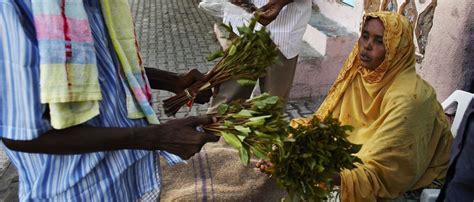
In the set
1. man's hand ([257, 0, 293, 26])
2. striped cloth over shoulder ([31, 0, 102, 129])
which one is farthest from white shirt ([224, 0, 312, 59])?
striped cloth over shoulder ([31, 0, 102, 129])

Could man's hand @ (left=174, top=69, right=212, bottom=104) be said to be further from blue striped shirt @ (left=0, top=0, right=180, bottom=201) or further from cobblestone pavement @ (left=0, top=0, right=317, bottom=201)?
cobblestone pavement @ (left=0, top=0, right=317, bottom=201)

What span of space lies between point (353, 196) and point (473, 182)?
2.26 feet

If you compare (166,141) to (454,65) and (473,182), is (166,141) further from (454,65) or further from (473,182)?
(454,65)

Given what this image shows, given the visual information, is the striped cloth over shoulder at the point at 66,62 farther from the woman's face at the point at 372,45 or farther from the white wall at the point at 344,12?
the white wall at the point at 344,12

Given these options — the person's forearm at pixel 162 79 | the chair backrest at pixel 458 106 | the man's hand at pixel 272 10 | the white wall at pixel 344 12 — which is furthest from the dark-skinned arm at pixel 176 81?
the white wall at pixel 344 12

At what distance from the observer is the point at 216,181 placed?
224 centimetres

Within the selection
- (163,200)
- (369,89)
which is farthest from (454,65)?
(163,200)

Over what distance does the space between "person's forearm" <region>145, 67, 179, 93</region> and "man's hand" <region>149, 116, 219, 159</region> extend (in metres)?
0.51

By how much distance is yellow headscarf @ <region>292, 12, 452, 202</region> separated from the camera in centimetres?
245

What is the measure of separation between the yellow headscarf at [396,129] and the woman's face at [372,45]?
0.04 metres

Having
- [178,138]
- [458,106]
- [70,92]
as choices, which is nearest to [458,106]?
[458,106]

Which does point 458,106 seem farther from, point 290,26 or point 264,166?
point 290,26

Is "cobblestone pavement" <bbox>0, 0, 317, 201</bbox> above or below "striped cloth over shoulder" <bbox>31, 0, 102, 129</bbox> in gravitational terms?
below

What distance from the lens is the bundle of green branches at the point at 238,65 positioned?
1842 mm
